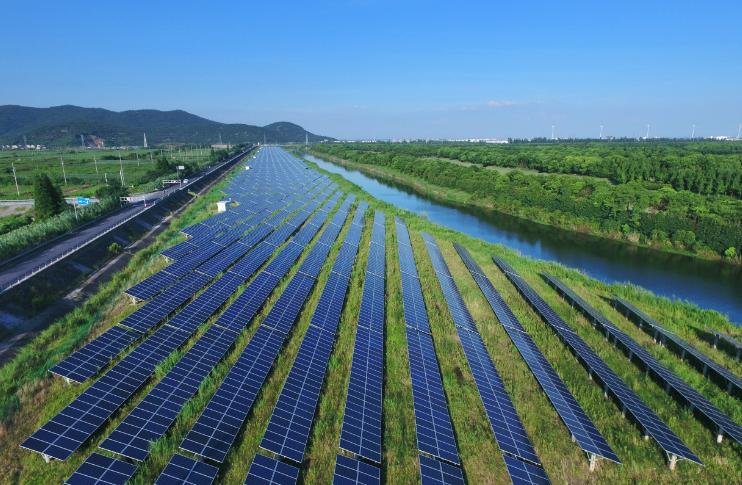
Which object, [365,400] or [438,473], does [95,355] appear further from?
[438,473]

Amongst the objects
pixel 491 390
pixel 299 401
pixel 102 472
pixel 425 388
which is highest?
pixel 102 472

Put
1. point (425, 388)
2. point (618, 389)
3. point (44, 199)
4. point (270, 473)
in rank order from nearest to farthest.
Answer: point (270, 473) < point (425, 388) < point (618, 389) < point (44, 199)

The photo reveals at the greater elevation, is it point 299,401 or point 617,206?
point 617,206

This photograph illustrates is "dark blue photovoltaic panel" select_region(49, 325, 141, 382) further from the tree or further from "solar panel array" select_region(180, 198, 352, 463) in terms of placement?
the tree

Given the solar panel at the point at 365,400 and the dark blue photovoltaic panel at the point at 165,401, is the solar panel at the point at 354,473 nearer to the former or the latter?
the solar panel at the point at 365,400

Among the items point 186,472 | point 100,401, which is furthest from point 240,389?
point 100,401

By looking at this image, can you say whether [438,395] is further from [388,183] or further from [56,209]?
[388,183]
